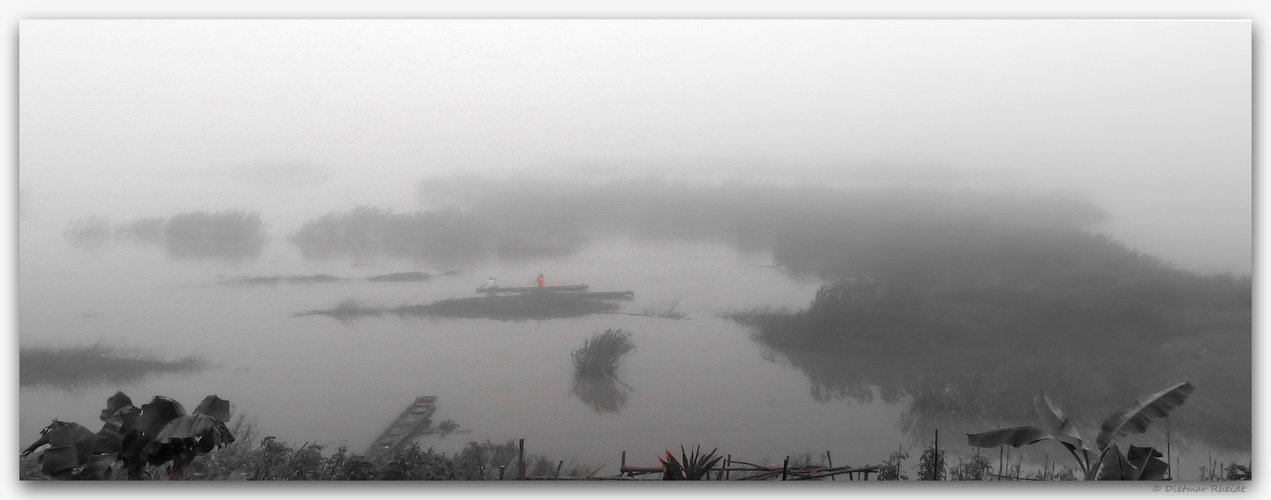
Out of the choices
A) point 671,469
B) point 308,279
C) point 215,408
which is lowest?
point 671,469

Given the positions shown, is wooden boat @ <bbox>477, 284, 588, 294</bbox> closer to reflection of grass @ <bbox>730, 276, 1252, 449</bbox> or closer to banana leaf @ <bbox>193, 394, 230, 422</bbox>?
banana leaf @ <bbox>193, 394, 230, 422</bbox>

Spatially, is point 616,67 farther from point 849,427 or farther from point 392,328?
point 849,427

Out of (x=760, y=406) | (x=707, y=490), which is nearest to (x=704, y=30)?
(x=760, y=406)

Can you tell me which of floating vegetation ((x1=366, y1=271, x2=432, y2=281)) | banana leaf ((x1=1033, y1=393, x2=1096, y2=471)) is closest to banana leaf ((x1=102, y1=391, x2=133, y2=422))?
floating vegetation ((x1=366, y1=271, x2=432, y2=281))

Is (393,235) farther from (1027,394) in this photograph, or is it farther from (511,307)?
(1027,394)

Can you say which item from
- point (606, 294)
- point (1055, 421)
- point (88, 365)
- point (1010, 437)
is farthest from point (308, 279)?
point (1055, 421)
